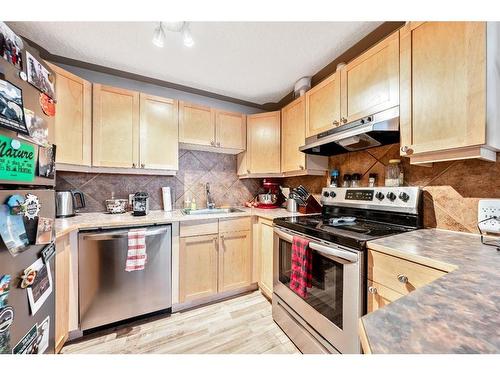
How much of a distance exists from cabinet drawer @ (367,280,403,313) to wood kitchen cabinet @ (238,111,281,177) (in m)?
1.52

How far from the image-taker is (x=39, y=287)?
779mm

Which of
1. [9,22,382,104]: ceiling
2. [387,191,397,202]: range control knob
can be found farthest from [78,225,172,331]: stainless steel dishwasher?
[387,191,397,202]: range control knob

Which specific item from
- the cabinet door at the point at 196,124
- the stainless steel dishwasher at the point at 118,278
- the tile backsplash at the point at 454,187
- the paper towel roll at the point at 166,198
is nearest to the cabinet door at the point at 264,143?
the cabinet door at the point at 196,124

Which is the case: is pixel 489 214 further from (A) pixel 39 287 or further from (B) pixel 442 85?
(A) pixel 39 287

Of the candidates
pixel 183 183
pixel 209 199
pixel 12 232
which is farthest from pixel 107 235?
pixel 209 199

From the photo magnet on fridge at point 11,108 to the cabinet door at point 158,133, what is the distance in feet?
3.87

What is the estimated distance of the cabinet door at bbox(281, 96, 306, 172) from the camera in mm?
1930

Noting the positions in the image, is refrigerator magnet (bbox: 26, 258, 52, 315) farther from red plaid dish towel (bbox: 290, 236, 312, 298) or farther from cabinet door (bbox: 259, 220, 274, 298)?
cabinet door (bbox: 259, 220, 274, 298)

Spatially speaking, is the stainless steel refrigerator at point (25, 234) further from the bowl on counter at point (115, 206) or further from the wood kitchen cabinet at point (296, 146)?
the wood kitchen cabinet at point (296, 146)

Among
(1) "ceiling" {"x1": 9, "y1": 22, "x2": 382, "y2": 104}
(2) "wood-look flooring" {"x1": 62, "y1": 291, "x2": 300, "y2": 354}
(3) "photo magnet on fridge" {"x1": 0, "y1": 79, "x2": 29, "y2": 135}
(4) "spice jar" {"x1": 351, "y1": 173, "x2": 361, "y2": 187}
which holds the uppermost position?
(1) "ceiling" {"x1": 9, "y1": 22, "x2": 382, "y2": 104}

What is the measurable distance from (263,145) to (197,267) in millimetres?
1545

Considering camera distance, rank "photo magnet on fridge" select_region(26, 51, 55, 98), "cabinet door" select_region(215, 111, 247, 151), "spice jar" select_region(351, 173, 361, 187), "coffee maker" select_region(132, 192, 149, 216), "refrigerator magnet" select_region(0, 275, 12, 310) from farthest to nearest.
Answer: "cabinet door" select_region(215, 111, 247, 151) → "coffee maker" select_region(132, 192, 149, 216) → "spice jar" select_region(351, 173, 361, 187) → "photo magnet on fridge" select_region(26, 51, 55, 98) → "refrigerator magnet" select_region(0, 275, 12, 310)
